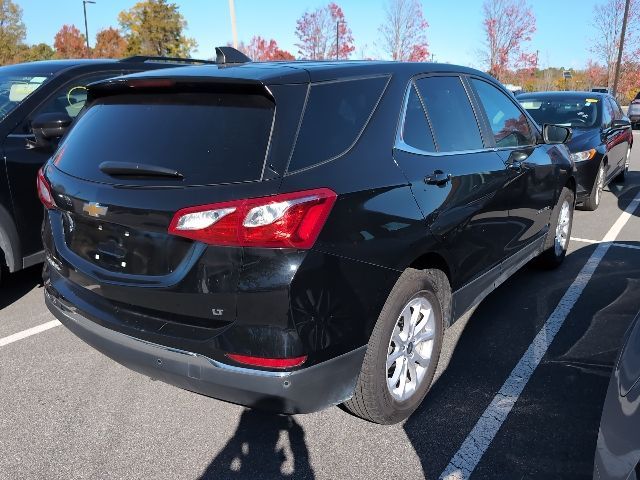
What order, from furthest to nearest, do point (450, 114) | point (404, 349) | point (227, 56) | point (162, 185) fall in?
point (450, 114) → point (227, 56) → point (404, 349) → point (162, 185)

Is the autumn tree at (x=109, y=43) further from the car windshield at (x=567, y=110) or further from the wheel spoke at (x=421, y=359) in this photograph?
the wheel spoke at (x=421, y=359)

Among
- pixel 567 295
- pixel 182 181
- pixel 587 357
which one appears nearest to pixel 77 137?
pixel 182 181

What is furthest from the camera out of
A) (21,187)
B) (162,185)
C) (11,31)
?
(11,31)

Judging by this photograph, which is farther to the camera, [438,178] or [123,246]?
[438,178]

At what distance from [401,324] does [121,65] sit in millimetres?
3831

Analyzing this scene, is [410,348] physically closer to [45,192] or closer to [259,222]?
[259,222]

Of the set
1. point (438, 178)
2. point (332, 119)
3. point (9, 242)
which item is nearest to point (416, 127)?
point (438, 178)

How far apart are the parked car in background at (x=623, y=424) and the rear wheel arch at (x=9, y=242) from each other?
153 inches

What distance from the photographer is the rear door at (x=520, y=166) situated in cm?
381

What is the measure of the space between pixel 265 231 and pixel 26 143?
2.93 m

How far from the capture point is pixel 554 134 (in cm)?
474

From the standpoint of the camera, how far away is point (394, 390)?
2762 mm

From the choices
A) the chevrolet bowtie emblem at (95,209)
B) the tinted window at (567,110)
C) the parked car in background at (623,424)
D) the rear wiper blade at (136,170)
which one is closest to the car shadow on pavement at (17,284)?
the chevrolet bowtie emblem at (95,209)

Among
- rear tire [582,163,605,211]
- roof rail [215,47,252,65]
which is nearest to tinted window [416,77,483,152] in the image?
roof rail [215,47,252,65]
